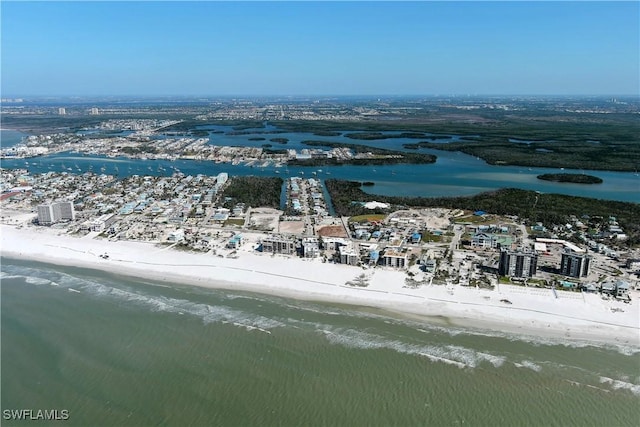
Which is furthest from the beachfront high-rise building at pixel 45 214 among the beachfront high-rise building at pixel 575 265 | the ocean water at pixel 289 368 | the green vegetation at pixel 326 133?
the green vegetation at pixel 326 133

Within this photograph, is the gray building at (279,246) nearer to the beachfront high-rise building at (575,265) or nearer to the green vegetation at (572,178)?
the beachfront high-rise building at (575,265)

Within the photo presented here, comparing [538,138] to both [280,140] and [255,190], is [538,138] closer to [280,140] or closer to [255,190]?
[280,140]

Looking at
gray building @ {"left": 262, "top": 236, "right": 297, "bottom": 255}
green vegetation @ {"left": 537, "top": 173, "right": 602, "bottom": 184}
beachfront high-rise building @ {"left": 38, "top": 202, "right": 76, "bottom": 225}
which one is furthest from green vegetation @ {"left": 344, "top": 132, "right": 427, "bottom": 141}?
gray building @ {"left": 262, "top": 236, "right": 297, "bottom": 255}

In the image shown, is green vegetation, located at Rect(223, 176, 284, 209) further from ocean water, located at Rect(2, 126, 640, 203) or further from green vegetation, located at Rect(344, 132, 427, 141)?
green vegetation, located at Rect(344, 132, 427, 141)

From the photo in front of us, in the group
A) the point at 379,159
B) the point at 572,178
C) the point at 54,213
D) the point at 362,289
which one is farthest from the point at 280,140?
the point at 362,289

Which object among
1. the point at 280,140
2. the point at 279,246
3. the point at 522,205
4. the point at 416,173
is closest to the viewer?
the point at 279,246

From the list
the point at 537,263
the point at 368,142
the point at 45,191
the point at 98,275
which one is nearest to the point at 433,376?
the point at 537,263
